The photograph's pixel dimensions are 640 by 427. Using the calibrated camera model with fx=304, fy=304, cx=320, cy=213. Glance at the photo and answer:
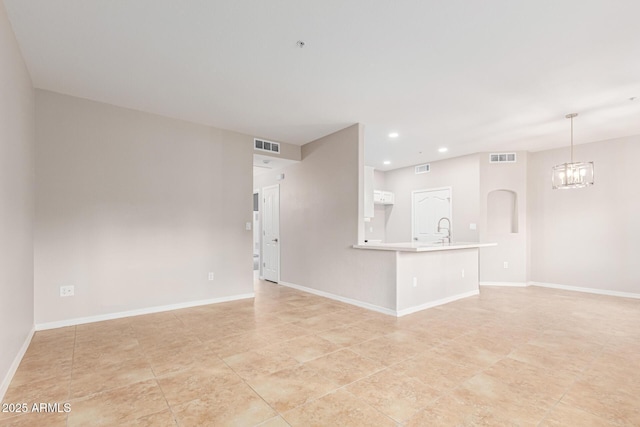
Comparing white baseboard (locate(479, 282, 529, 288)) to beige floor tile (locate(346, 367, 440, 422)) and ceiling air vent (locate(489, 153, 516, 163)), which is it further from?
beige floor tile (locate(346, 367, 440, 422))

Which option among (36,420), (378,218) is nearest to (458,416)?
(36,420)

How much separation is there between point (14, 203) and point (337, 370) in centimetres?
312

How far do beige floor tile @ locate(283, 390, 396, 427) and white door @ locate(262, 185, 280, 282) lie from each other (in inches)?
178

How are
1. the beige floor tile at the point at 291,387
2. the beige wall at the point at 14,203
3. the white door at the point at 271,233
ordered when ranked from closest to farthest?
the beige floor tile at the point at 291,387 < the beige wall at the point at 14,203 < the white door at the point at 271,233

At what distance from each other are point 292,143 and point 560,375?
503 cm

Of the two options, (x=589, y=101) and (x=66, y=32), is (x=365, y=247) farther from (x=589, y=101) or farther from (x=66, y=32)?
(x=66, y=32)

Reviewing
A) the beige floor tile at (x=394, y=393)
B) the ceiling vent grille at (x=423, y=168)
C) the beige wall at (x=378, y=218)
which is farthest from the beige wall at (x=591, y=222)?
the beige floor tile at (x=394, y=393)

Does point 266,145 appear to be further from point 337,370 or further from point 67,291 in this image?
point 337,370

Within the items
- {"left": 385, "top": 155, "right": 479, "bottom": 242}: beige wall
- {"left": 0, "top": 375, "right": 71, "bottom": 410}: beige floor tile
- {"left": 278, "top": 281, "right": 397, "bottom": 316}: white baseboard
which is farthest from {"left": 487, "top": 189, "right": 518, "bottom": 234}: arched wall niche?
{"left": 0, "top": 375, "right": 71, "bottom": 410}: beige floor tile

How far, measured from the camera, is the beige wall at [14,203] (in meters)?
2.25

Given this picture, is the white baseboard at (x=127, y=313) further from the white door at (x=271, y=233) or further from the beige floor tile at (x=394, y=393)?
the beige floor tile at (x=394, y=393)

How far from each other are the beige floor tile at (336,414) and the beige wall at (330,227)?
7.51ft

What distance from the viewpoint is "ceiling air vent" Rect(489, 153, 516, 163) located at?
21.3 feet

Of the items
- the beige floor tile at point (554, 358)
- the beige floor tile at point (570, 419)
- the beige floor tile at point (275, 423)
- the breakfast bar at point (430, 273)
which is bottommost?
the beige floor tile at point (554, 358)
